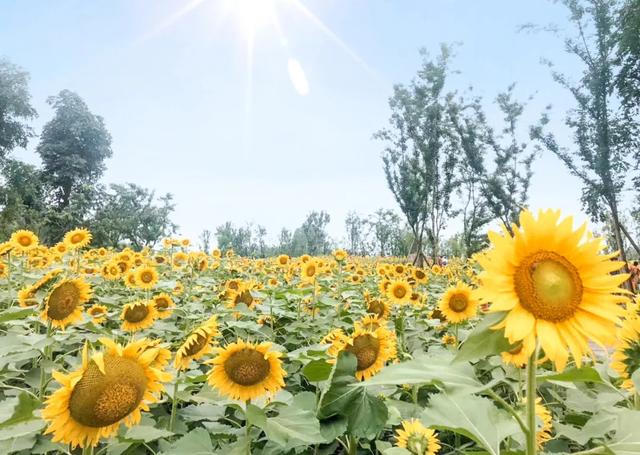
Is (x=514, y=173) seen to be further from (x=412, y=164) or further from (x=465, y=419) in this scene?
(x=465, y=419)

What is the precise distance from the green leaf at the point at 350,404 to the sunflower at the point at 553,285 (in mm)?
657

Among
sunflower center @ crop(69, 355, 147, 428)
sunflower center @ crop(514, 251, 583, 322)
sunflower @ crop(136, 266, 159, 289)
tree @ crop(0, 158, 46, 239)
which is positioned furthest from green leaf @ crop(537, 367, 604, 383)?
tree @ crop(0, 158, 46, 239)

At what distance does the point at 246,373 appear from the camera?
1566 millimetres

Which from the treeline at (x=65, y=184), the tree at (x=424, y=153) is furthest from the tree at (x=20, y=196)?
the tree at (x=424, y=153)

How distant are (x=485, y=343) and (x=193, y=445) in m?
0.99

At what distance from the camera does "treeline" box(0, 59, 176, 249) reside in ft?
101

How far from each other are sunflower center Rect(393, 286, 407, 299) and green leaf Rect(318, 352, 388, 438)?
2747 millimetres

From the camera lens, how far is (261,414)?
1.36 m

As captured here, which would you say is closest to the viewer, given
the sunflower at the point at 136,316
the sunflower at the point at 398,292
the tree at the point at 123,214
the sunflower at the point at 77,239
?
the sunflower at the point at 136,316

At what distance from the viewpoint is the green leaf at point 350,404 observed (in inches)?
54.3

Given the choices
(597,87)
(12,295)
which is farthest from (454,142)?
(12,295)

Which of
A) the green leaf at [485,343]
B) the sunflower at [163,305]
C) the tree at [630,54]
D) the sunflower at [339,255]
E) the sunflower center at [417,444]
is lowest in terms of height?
the sunflower center at [417,444]

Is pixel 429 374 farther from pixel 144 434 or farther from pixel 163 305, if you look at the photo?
pixel 163 305

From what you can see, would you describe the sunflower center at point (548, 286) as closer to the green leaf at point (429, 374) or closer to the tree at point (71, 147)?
the green leaf at point (429, 374)
